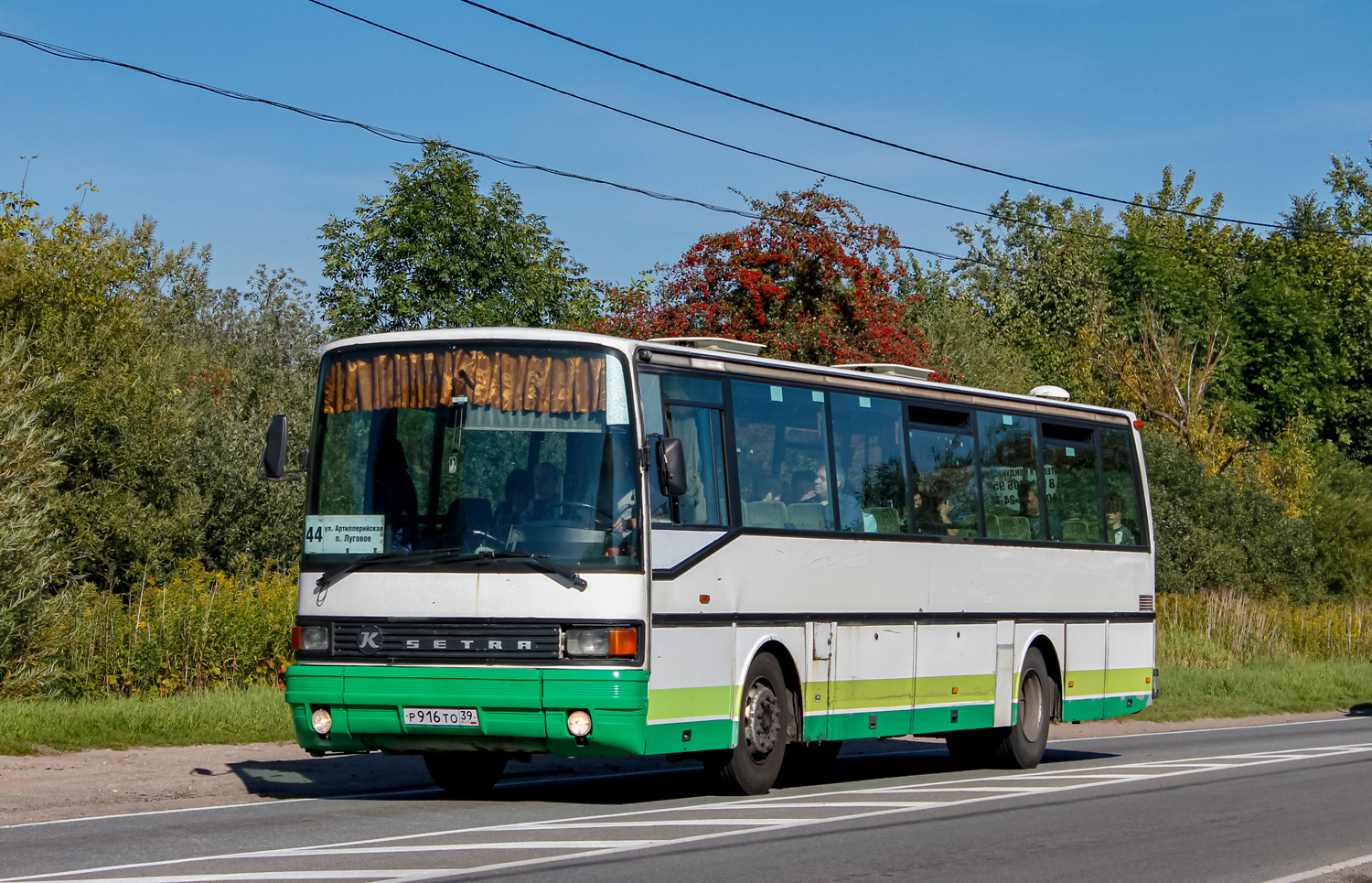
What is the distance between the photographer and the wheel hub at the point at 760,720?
12594 millimetres

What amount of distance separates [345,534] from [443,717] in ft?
4.92

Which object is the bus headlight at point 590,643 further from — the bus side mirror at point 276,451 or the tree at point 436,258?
the tree at point 436,258

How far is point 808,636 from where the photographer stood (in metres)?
13.3

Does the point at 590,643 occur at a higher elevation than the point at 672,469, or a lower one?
lower

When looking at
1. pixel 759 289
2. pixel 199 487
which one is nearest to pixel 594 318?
pixel 759 289

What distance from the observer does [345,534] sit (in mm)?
11844

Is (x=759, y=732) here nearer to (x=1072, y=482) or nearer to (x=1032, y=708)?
(x=1032, y=708)

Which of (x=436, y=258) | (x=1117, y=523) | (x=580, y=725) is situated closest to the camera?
(x=580, y=725)

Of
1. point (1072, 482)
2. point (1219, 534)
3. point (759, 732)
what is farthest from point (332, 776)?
point (1219, 534)

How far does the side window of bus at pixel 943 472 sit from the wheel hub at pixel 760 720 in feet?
8.97

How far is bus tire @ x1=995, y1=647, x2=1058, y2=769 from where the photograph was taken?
16.5m

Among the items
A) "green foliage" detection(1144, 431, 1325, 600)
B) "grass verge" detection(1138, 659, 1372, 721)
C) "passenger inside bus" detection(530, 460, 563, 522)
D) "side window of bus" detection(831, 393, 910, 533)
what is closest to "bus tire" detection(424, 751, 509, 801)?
"passenger inside bus" detection(530, 460, 563, 522)

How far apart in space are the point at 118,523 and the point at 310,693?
16.0m

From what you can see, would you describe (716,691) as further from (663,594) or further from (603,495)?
(603,495)
